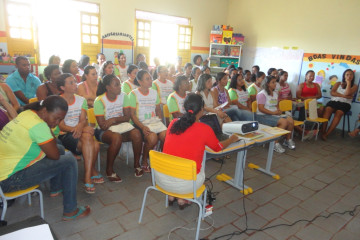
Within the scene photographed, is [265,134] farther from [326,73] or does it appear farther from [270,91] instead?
[326,73]

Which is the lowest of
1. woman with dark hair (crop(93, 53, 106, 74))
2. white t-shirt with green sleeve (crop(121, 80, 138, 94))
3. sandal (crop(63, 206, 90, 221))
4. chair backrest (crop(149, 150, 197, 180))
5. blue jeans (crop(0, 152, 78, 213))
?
sandal (crop(63, 206, 90, 221))

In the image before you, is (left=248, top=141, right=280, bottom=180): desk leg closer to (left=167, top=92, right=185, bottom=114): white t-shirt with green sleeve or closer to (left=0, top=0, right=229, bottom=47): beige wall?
(left=167, top=92, right=185, bottom=114): white t-shirt with green sleeve

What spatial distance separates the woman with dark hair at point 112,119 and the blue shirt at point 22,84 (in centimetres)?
150

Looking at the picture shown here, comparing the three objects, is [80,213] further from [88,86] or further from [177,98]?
[88,86]

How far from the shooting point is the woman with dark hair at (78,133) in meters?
2.75

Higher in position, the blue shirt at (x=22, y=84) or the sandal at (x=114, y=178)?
the blue shirt at (x=22, y=84)

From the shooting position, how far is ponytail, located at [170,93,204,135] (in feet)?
6.84

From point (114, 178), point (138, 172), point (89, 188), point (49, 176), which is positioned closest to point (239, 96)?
point (138, 172)

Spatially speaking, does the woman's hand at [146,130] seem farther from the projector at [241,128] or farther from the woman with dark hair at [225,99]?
the woman with dark hair at [225,99]

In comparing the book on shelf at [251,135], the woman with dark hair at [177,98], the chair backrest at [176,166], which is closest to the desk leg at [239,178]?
the book on shelf at [251,135]

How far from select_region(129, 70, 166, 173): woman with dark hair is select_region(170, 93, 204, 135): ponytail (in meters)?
1.12

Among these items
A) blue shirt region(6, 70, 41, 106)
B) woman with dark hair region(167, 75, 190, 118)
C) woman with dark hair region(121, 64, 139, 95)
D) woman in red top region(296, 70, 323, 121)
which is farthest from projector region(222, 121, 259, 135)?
woman in red top region(296, 70, 323, 121)

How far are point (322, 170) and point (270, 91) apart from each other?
1.51 meters

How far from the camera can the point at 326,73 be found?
6180 mm
